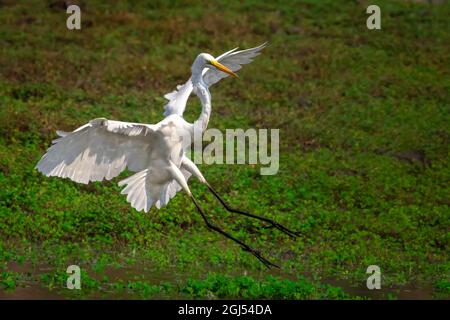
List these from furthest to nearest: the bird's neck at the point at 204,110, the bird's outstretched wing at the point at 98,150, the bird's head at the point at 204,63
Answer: the bird's head at the point at 204,63, the bird's neck at the point at 204,110, the bird's outstretched wing at the point at 98,150

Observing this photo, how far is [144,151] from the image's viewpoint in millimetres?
8977

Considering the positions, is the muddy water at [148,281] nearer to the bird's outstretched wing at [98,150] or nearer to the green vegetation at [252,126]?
the green vegetation at [252,126]

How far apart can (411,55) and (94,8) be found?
638cm

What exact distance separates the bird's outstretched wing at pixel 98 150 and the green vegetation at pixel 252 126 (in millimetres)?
986

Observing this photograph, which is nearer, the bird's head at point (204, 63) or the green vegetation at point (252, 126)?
the bird's head at point (204, 63)

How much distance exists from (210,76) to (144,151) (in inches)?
48.5

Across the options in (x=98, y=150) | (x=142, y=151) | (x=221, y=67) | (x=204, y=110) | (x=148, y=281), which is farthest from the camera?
(x=221, y=67)

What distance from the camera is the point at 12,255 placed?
920 cm

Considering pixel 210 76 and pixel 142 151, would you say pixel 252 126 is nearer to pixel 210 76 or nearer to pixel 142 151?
pixel 210 76

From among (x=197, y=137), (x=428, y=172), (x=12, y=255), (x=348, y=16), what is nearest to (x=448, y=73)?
Answer: (x=348, y=16)

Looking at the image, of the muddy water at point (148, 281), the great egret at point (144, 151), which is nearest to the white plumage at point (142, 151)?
the great egret at point (144, 151)

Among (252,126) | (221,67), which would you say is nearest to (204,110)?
(221,67)

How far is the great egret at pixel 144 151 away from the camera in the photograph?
826cm

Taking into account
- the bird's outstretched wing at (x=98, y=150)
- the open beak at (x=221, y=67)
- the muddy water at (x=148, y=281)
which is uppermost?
the open beak at (x=221, y=67)
